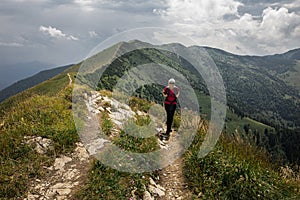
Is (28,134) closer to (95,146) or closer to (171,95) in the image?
(95,146)

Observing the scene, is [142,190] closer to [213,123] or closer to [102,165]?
[102,165]

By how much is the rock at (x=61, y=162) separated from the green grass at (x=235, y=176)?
12.6 ft

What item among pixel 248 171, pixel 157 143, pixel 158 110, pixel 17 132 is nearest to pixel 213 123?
pixel 157 143

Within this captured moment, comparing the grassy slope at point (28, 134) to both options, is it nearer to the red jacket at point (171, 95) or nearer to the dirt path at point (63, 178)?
the dirt path at point (63, 178)

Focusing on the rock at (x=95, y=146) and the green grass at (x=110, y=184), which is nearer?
the green grass at (x=110, y=184)

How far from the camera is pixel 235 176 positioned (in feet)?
23.9

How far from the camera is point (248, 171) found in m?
7.22

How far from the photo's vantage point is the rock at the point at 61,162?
8021 mm

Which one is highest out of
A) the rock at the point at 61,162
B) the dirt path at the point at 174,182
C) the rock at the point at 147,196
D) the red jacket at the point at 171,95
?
the red jacket at the point at 171,95

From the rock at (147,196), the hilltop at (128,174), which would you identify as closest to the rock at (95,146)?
the hilltop at (128,174)

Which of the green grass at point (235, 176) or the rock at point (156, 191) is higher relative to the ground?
the green grass at point (235, 176)

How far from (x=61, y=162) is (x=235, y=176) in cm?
528

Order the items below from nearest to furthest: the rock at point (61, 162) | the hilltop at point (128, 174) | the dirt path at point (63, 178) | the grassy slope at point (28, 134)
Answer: the dirt path at point (63, 178) → the hilltop at point (128, 174) → the grassy slope at point (28, 134) → the rock at point (61, 162)

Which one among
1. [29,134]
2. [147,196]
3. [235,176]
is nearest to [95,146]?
[29,134]
